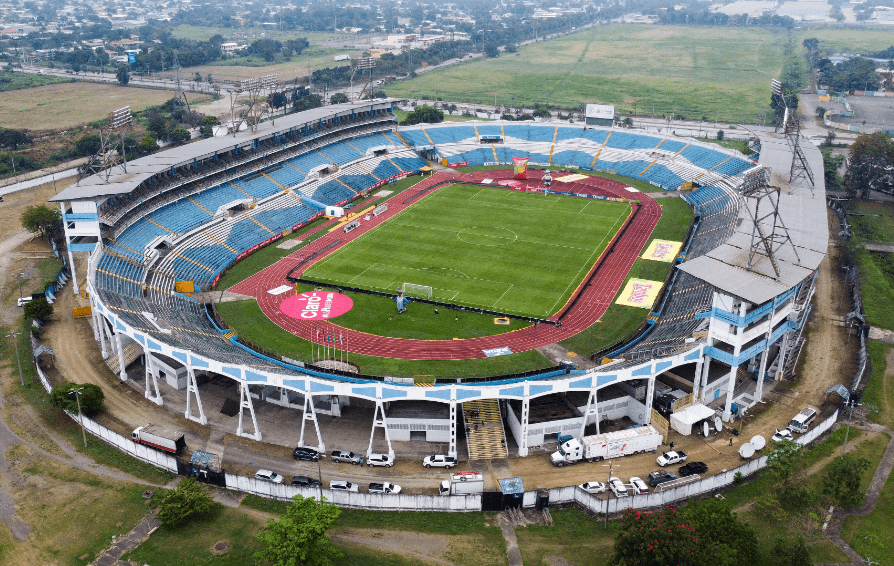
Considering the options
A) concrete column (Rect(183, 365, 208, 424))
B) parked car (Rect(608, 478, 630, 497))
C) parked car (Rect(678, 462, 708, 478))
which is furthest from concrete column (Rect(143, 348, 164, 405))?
parked car (Rect(678, 462, 708, 478))

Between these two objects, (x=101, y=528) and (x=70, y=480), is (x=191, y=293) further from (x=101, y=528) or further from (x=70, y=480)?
(x=101, y=528)

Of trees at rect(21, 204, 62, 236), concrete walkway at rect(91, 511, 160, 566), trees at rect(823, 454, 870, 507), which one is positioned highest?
trees at rect(21, 204, 62, 236)

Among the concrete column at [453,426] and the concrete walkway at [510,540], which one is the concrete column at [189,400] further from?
the concrete walkway at [510,540]

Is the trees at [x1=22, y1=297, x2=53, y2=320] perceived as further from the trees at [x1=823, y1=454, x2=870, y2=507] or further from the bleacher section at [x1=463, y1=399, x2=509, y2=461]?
the trees at [x1=823, y1=454, x2=870, y2=507]

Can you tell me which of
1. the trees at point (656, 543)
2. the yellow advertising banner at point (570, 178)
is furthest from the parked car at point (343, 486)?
the yellow advertising banner at point (570, 178)

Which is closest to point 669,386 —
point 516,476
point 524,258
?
point 516,476

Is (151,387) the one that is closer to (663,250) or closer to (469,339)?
(469,339)

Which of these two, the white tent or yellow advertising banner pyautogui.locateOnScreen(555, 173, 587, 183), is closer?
the white tent
